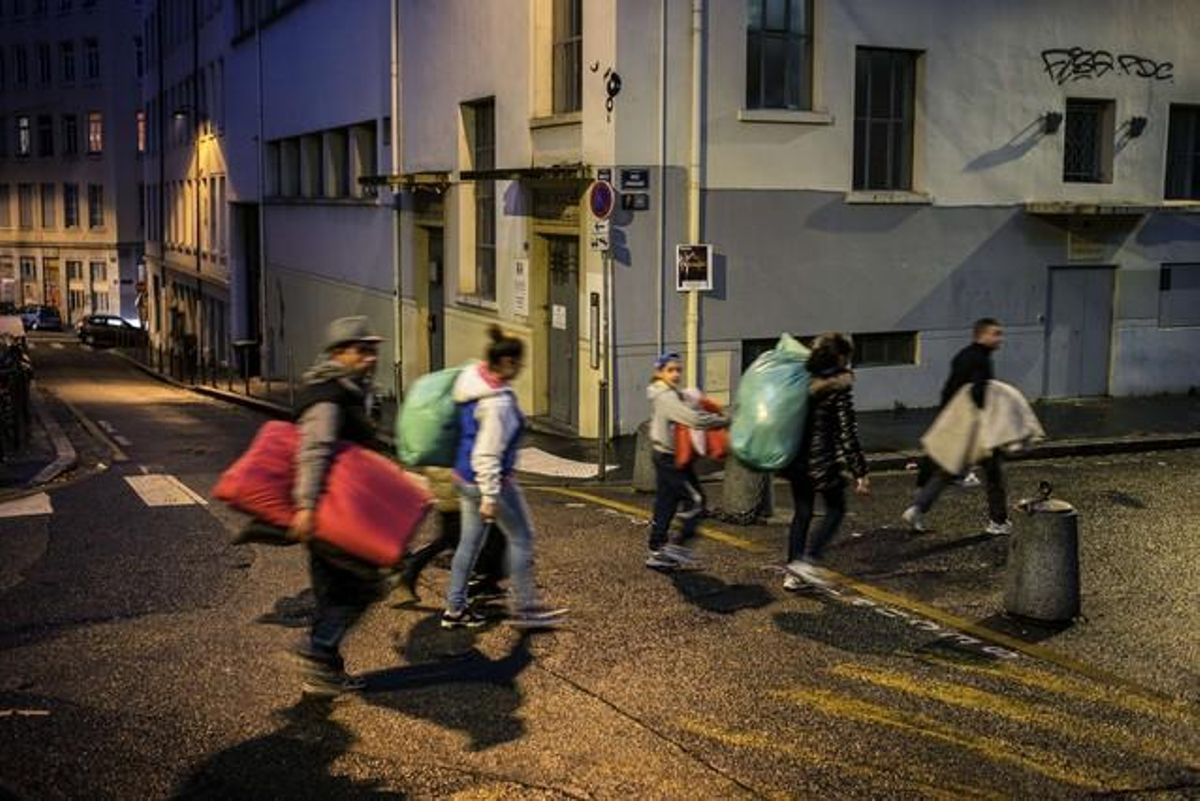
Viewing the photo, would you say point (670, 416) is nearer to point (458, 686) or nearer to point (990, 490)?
point (458, 686)

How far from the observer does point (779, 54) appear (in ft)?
54.6

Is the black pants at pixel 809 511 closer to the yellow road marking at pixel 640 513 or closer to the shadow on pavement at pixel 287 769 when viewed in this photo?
the yellow road marking at pixel 640 513

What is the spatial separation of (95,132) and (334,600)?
68536 mm

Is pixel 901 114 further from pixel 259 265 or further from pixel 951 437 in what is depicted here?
pixel 259 265

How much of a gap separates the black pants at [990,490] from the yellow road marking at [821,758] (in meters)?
4.74

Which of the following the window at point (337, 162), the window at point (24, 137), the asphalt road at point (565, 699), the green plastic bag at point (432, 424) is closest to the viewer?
the asphalt road at point (565, 699)

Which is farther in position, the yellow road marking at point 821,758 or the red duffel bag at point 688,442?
the red duffel bag at point 688,442

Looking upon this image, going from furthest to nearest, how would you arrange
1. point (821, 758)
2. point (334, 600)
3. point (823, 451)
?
point (823, 451) < point (334, 600) < point (821, 758)

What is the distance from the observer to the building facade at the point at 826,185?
629 inches

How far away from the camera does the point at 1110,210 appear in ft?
60.1

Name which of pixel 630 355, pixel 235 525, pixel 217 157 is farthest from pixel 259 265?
pixel 235 525

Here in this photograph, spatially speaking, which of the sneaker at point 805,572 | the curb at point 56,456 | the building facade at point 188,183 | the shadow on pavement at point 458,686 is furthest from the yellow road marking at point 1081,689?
the building facade at point 188,183

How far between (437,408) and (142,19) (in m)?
66.3

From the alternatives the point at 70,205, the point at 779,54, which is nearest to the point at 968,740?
the point at 779,54
